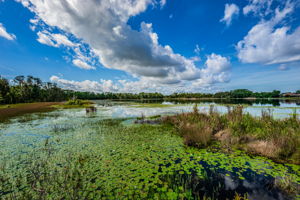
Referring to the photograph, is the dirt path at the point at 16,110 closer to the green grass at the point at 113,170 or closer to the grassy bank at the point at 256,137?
the green grass at the point at 113,170

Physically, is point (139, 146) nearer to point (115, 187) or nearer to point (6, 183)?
point (115, 187)

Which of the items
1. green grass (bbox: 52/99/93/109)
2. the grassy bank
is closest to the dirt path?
green grass (bbox: 52/99/93/109)

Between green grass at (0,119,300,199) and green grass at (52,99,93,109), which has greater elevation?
green grass at (52,99,93,109)

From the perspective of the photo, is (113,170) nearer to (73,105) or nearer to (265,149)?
(265,149)

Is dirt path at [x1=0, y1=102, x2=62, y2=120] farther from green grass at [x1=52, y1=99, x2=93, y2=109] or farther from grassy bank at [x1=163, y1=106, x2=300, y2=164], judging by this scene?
grassy bank at [x1=163, y1=106, x2=300, y2=164]

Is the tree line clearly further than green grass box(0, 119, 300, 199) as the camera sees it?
Yes

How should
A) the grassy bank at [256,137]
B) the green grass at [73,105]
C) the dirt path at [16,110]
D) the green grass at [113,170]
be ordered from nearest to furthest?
the green grass at [113,170] → the grassy bank at [256,137] → the dirt path at [16,110] → the green grass at [73,105]

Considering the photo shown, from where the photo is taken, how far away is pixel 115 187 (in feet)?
12.5

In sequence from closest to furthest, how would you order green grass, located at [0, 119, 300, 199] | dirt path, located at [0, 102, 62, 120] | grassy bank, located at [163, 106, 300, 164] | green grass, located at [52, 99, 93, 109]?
green grass, located at [0, 119, 300, 199] < grassy bank, located at [163, 106, 300, 164] < dirt path, located at [0, 102, 62, 120] < green grass, located at [52, 99, 93, 109]

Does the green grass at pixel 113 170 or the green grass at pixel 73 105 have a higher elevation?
the green grass at pixel 73 105

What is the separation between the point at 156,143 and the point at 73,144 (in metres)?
5.15

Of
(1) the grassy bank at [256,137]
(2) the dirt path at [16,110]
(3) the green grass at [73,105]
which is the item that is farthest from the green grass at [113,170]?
(3) the green grass at [73,105]

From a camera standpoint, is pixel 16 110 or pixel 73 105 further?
pixel 73 105

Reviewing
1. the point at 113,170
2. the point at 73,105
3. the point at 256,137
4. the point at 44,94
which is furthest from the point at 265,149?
the point at 44,94
